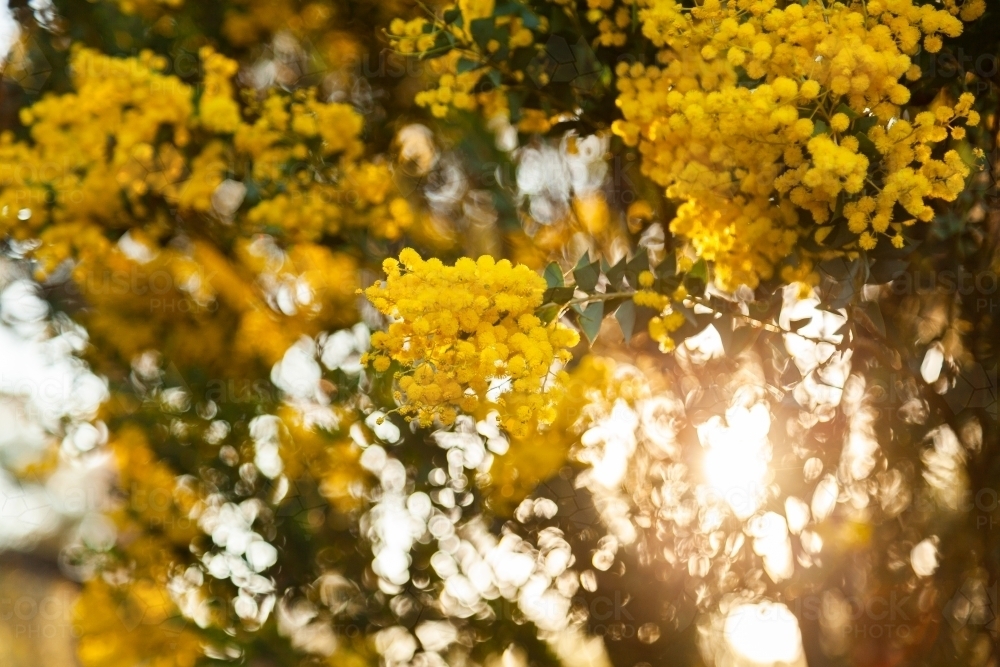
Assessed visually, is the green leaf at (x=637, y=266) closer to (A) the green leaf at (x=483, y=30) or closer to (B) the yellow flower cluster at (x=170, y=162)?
(A) the green leaf at (x=483, y=30)

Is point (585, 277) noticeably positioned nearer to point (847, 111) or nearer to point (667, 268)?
point (667, 268)

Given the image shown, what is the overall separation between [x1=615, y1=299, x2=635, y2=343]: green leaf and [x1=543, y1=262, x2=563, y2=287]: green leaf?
90 mm

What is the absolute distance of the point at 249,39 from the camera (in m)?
2.14

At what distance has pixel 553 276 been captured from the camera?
1019mm

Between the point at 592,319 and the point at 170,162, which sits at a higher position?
the point at 592,319

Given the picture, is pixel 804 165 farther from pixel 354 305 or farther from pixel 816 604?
pixel 354 305

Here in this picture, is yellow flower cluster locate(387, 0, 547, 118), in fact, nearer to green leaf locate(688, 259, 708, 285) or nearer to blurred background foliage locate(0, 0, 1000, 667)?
blurred background foliage locate(0, 0, 1000, 667)

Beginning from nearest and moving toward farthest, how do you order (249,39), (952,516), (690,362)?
(952,516), (690,362), (249,39)

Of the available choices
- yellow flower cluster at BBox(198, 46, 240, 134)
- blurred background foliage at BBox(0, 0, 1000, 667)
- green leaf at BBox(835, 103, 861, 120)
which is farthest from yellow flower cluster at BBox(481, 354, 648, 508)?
yellow flower cluster at BBox(198, 46, 240, 134)

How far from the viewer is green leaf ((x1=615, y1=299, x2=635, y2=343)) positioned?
1.03 m

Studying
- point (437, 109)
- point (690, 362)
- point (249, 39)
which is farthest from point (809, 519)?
point (249, 39)

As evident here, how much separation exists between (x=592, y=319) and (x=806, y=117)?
33cm

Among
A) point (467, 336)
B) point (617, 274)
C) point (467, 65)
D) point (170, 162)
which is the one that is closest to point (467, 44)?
point (467, 65)

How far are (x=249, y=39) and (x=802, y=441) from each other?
1.63m
